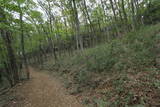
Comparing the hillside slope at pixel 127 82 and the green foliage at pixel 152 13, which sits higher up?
the green foliage at pixel 152 13

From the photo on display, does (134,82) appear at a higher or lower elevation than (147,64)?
lower

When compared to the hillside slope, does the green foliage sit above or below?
above

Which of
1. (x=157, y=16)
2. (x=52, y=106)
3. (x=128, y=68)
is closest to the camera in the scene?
(x=52, y=106)

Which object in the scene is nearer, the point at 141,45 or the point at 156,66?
the point at 156,66

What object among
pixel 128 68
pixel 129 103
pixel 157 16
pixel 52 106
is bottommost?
pixel 52 106

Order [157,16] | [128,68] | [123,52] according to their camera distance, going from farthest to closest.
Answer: [157,16] → [123,52] → [128,68]

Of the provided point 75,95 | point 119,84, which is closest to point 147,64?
point 119,84

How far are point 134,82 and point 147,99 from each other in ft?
3.17

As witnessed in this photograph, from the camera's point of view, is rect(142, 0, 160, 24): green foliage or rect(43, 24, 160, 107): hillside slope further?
rect(142, 0, 160, 24): green foliage

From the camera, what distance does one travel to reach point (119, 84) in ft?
15.7

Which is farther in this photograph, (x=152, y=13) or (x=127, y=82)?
(x=152, y=13)

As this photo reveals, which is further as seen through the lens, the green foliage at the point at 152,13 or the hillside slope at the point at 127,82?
the green foliage at the point at 152,13

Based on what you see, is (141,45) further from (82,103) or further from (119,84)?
(82,103)

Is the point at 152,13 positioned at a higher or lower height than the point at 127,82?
higher
